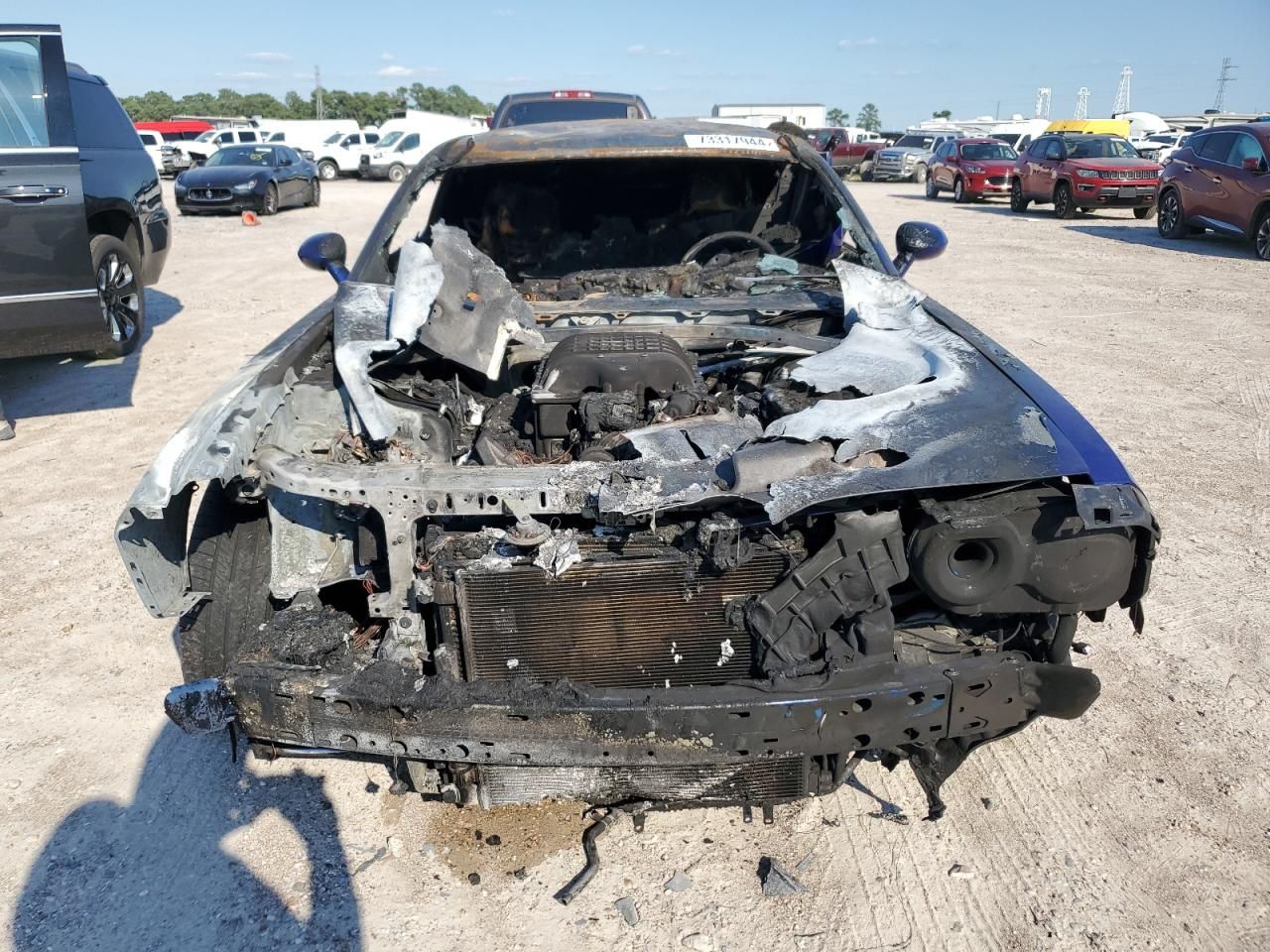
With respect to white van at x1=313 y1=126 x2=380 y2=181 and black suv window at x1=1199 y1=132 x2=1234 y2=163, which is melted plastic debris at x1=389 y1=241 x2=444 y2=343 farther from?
white van at x1=313 y1=126 x2=380 y2=181

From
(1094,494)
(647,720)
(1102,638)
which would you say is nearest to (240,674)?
(647,720)

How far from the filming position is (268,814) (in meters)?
2.51

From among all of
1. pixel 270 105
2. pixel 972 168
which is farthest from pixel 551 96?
pixel 270 105

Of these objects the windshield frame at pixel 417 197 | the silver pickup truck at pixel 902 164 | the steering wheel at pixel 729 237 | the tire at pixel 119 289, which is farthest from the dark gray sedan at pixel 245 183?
the silver pickup truck at pixel 902 164

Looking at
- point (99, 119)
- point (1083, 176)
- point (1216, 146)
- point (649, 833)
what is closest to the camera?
point (649, 833)

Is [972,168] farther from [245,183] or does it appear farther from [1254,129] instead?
[245,183]

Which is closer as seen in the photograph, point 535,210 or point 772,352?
point 772,352

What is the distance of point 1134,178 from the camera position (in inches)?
573

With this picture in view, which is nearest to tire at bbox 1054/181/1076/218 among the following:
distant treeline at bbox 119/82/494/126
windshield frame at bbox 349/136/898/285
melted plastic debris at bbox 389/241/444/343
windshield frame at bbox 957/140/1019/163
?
windshield frame at bbox 957/140/1019/163

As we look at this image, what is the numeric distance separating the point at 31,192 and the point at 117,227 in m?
1.42

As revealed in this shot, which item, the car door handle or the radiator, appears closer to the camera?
the radiator

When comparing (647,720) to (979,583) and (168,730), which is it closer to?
(979,583)

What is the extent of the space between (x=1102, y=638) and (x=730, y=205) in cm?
273

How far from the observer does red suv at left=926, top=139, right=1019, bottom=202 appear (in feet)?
60.3
